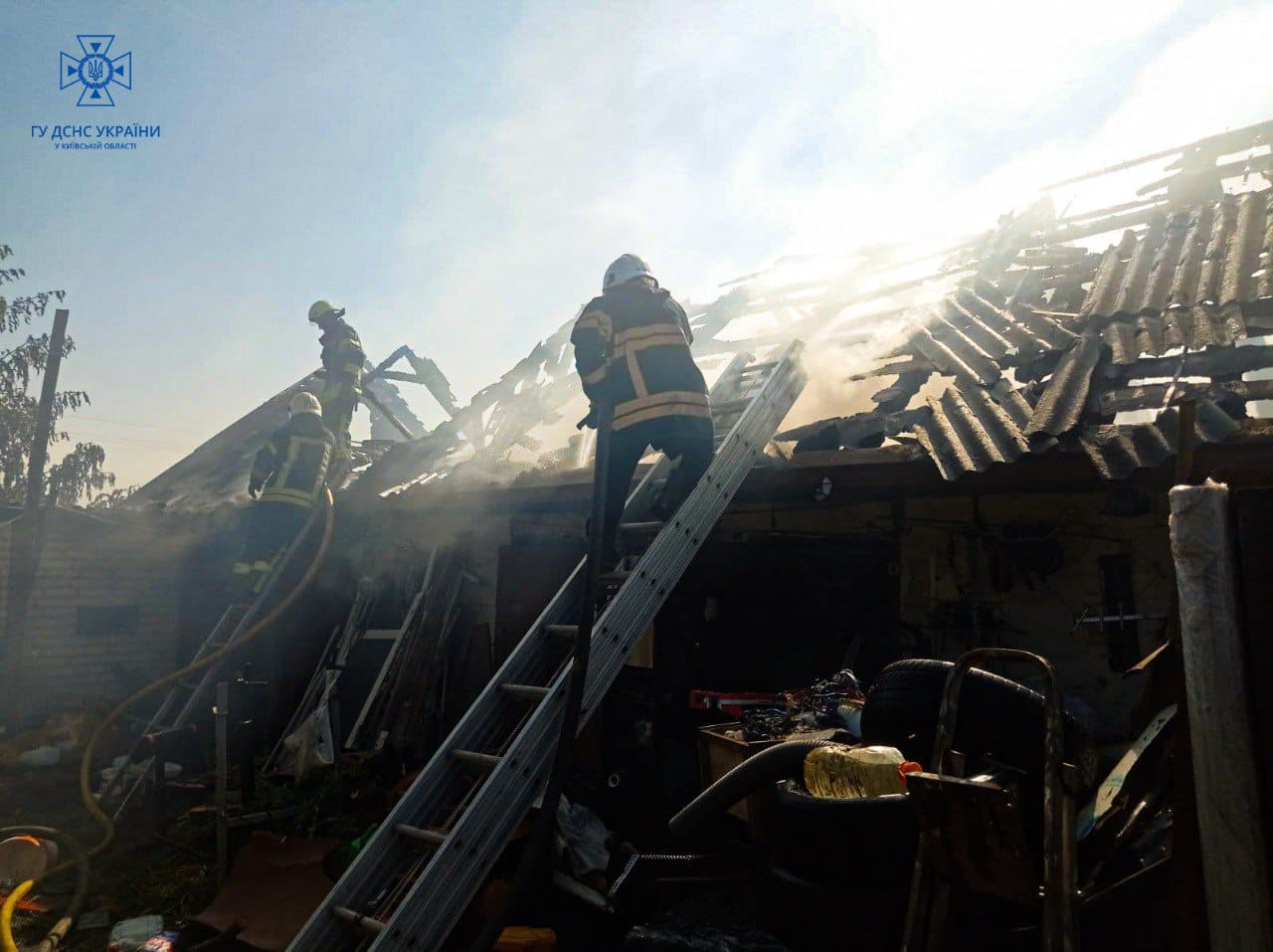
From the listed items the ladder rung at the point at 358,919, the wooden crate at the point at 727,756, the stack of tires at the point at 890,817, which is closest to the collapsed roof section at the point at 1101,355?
the stack of tires at the point at 890,817

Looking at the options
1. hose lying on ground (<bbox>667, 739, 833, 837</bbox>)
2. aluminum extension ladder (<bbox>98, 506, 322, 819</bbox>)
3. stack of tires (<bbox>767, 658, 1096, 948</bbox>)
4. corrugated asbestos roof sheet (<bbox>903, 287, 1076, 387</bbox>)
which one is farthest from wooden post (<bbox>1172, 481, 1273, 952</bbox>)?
aluminum extension ladder (<bbox>98, 506, 322, 819</bbox>)

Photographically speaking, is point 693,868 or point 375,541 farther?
point 375,541

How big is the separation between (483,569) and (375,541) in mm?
1814

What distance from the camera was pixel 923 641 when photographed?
17.2ft

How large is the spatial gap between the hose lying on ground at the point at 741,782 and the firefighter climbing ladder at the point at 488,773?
2.26 feet

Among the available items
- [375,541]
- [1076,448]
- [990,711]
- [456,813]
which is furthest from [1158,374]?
[375,541]

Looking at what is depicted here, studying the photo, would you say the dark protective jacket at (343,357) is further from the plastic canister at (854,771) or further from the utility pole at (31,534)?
the plastic canister at (854,771)

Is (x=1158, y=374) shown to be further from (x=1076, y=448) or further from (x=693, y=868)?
(x=693, y=868)

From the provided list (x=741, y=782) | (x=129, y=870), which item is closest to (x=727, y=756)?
(x=741, y=782)

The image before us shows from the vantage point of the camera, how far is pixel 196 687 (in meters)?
7.11

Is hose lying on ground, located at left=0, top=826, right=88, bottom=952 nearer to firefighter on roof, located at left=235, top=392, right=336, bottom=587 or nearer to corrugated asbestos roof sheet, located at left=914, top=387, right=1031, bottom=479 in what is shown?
firefighter on roof, located at left=235, top=392, right=336, bottom=587

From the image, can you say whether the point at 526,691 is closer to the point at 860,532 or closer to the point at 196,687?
the point at 860,532

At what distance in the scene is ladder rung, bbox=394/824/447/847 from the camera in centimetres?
326

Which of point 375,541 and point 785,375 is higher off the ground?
point 785,375
